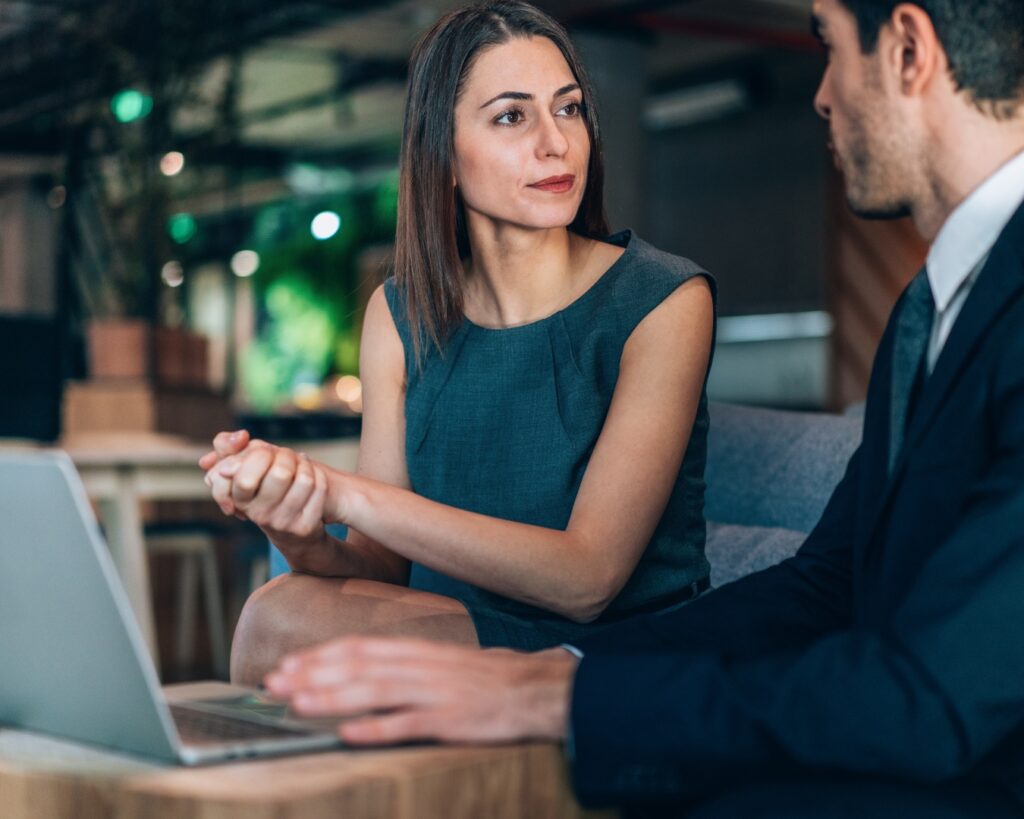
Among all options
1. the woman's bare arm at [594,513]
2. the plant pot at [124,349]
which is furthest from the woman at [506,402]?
the plant pot at [124,349]

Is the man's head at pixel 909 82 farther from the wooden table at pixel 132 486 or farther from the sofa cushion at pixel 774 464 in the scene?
the wooden table at pixel 132 486

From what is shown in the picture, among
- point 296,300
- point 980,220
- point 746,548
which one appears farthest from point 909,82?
point 296,300

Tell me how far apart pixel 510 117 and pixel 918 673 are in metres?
1.20

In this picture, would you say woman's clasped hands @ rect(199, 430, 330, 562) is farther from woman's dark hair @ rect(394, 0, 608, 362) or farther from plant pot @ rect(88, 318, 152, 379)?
plant pot @ rect(88, 318, 152, 379)

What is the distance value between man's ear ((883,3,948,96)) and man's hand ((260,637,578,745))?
564 millimetres

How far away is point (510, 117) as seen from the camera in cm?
190

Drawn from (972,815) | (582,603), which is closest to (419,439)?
(582,603)

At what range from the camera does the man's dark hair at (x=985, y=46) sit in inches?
42.3

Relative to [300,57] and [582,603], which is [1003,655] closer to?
[582,603]

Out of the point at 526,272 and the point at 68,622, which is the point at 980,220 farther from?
the point at 526,272

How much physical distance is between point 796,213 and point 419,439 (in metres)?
8.84

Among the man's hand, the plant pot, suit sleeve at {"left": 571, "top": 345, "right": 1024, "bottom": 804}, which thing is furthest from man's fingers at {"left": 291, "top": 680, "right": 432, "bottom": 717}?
the plant pot

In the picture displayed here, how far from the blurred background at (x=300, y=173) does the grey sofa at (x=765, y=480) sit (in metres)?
2.99

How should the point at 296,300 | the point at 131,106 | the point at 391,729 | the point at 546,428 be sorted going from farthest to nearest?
the point at 296,300
the point at 131,106
the point at 546,428
the point at 391,729
